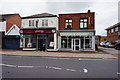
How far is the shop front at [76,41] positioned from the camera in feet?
59.7

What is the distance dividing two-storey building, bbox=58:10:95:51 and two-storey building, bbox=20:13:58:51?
1.46 metres

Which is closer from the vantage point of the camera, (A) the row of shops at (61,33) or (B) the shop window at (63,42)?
(A) the row of shops at (61,33)

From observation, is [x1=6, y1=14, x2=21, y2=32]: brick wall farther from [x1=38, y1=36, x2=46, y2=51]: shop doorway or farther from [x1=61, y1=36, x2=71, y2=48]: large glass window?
[x1=61, y1=36, x2=71, y2=48]: large glass window

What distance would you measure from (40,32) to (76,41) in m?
7.12

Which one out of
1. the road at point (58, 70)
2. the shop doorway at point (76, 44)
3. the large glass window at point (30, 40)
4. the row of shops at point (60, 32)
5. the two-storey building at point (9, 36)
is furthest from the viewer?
the two-storey building at point (9, 36)

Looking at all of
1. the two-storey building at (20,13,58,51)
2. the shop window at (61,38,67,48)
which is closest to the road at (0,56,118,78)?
the two-storey building at (20,13,58,51)

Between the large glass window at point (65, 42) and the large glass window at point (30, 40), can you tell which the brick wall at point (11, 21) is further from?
the large glass window at point (65, 42)

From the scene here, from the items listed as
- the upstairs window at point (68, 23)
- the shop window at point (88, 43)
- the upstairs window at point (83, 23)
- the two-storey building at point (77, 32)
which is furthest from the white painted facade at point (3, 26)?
the shop window at point (88, 43)

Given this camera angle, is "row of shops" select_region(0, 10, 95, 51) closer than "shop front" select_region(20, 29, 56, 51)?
Yes

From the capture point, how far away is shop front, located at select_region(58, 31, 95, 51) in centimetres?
1819

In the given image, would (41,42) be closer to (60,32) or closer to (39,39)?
(39,39)

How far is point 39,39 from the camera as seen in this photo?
19.6 metres

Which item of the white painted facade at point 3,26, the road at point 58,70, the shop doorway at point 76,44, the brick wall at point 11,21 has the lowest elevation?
the road at point 58,70

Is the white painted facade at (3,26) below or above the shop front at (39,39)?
above
